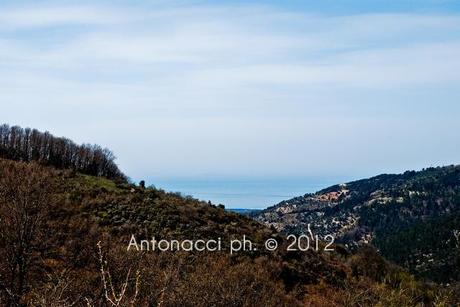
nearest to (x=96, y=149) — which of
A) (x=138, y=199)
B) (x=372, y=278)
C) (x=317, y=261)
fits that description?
(x=138, y=199)

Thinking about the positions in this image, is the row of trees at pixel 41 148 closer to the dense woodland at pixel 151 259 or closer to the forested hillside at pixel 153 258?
the forested hillside at pixel 153 258

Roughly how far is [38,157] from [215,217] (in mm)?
18705

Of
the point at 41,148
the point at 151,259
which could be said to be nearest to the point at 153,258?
the point at 151,259

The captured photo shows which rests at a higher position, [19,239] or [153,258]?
[19,239]

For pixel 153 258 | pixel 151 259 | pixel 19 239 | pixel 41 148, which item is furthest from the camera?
pixel 41 148

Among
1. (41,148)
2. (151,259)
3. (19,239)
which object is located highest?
(41,148)

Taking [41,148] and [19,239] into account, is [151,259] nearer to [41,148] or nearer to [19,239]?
[19,239]

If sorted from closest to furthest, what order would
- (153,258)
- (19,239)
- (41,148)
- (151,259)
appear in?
1. (19,239)
2. (151,259)
3. (153,258)
4. (41,148)

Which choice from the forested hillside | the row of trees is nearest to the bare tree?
the forested hillside

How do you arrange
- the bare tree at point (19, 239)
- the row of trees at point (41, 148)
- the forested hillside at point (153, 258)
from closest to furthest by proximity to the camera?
the bare tree at point (19, 239) → the forested hillside at point (153, 258) → the row of trees at point (41, 148)

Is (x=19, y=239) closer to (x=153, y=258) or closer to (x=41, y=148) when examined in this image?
(x=153, y=258)

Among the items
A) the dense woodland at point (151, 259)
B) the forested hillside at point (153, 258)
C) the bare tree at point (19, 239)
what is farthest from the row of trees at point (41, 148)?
the bare tree at point (19, 239)

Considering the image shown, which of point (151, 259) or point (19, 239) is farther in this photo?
point (151, 259)

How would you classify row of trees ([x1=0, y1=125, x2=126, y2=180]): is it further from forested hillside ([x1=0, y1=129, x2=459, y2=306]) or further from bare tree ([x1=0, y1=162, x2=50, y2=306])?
bare tree ([x1=0, y1=162, x2=50, y2=306])
